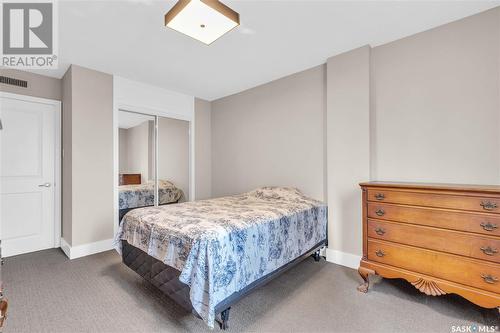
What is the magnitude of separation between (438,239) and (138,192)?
396cm

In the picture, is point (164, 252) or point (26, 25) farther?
point (26, 25)

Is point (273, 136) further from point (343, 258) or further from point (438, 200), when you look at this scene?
point (438, 200)

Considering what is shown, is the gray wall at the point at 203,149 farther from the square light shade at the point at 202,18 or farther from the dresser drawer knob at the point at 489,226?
the dresser drawer knob at the point at 489,226

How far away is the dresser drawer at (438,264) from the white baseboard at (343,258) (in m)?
0.57

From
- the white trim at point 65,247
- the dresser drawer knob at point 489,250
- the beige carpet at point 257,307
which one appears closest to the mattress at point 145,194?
the white trim at point 65,247

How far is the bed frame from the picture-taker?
1.81m

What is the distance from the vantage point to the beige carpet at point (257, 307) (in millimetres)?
1834

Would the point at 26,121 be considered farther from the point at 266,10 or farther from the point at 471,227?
the point at 471,227

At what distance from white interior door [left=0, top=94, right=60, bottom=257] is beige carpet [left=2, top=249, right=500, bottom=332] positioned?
812mm

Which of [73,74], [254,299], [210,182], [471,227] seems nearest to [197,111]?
[210,182]

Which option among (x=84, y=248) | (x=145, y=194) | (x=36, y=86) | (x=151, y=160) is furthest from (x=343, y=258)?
(x=36, y=86)

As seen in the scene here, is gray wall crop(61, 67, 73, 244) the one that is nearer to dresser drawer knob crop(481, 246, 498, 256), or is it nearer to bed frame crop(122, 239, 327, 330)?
bed frame crop(122, 239, 327, 330)

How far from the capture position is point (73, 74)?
10.6 ft

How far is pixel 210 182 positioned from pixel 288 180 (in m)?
1.98
